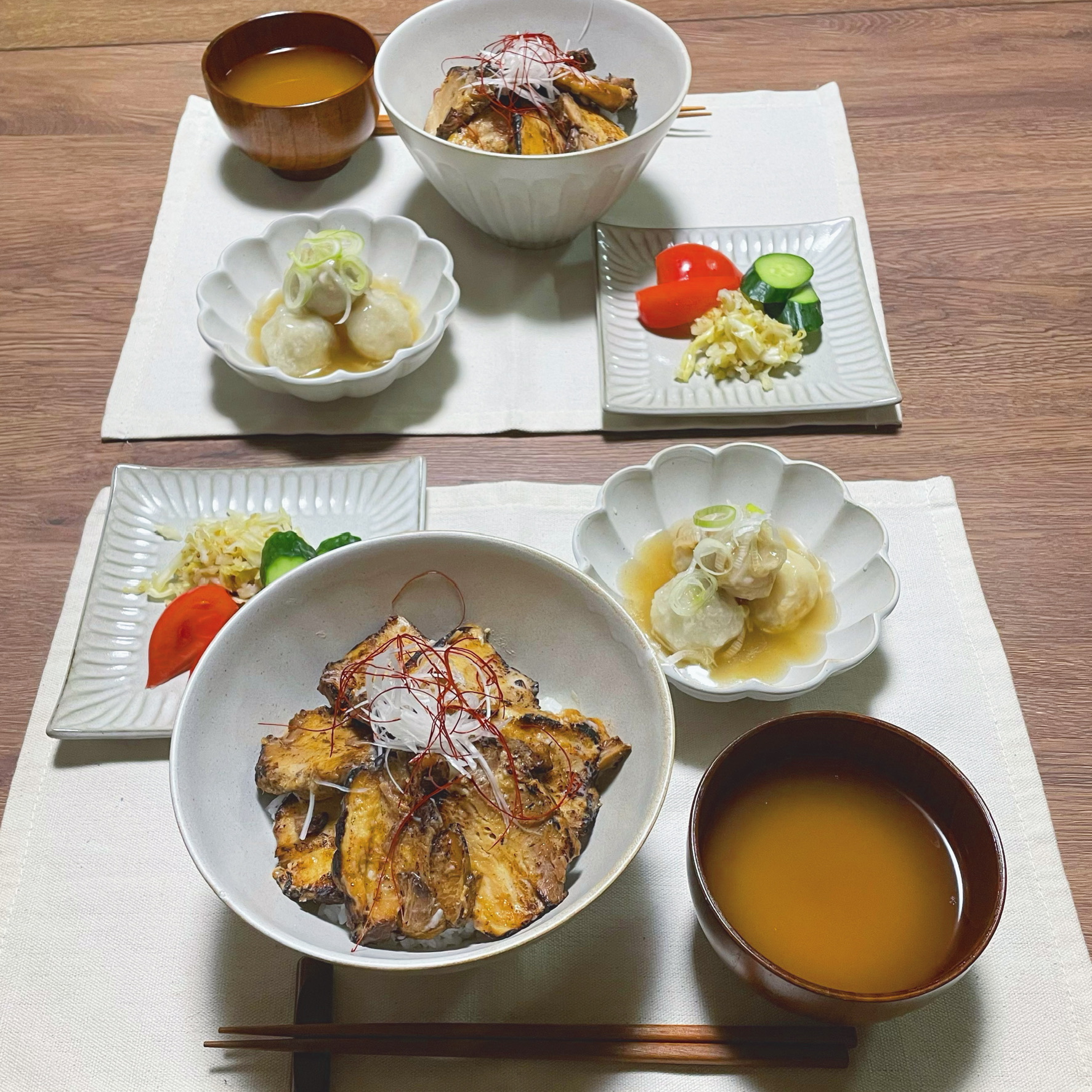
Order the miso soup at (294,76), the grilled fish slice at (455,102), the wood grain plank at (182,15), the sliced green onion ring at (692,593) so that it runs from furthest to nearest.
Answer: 1. the wood grain plank at (182,15)
2. the miso soup at (294,76)
3. the grilled fish slice at (455,102)
4. the sliced green onion ring at (692,593)

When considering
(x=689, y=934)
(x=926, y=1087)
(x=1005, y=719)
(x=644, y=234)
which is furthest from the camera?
(x=644, y=234)

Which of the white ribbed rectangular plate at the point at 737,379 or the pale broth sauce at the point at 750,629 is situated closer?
the pale broth sauce at the point at 750,629

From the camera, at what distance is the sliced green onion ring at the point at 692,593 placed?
1.50 m

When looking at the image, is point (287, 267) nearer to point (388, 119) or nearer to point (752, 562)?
point (388, 119)

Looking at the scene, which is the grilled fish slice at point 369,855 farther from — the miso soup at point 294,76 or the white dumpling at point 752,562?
the miso soup at point 294,76

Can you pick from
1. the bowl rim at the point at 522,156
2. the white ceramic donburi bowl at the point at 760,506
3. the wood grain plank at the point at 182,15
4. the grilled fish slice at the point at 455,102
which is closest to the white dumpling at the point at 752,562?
the white ceramic donburi bowl at the point at 760,506

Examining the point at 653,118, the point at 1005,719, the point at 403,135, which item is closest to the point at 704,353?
the point at 653,118

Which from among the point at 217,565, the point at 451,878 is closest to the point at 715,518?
the point at 451,878

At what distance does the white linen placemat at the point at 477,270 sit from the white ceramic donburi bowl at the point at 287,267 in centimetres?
10

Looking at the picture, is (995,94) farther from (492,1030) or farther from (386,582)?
(492,1030)

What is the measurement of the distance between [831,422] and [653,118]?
2.95 feet

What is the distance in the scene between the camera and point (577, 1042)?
1.23m

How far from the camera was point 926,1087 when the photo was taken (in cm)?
122

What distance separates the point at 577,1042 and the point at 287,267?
1.69 meters
